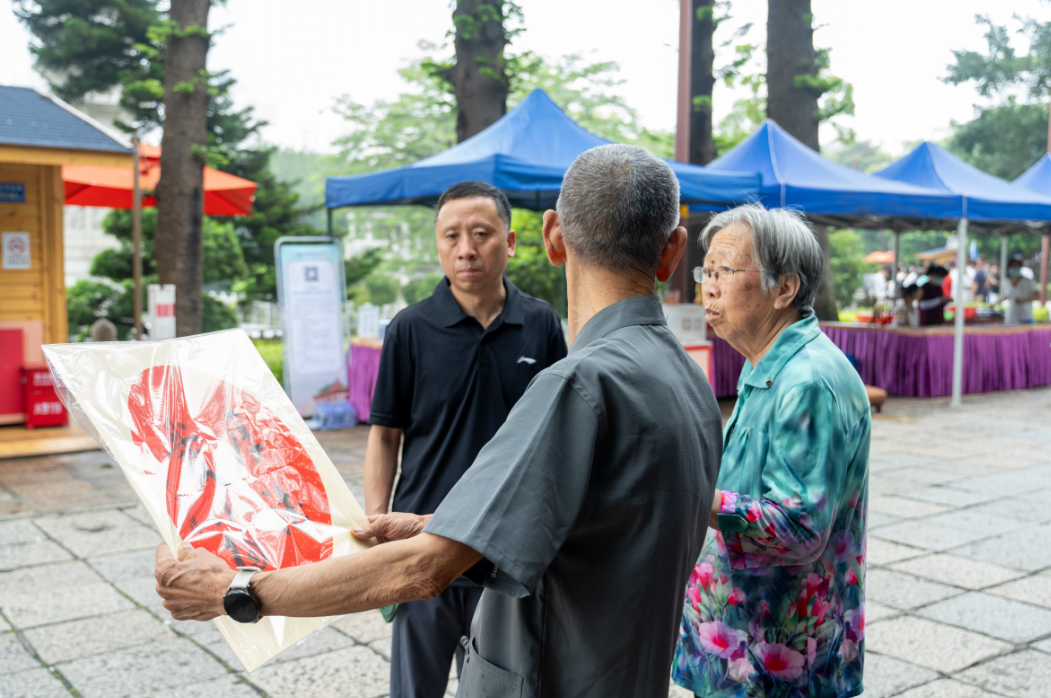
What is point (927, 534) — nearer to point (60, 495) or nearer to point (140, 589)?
point (140, 589)

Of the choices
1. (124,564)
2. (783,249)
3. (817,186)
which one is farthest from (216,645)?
(817,186)

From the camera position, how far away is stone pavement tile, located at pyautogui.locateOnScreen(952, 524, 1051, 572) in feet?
16.3

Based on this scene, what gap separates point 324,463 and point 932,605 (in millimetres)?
3758

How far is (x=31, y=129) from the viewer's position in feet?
27.0

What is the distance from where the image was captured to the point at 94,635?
383 cm

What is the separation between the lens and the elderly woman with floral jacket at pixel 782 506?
1.83 m

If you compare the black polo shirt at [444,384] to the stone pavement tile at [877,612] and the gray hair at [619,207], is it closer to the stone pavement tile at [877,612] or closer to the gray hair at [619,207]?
the gray hair at [619,207]

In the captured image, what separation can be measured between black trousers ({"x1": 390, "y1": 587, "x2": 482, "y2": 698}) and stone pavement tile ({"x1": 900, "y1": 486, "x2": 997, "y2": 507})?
16.6 ft

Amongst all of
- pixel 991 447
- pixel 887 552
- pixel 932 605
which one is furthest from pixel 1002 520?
pixel 991 447

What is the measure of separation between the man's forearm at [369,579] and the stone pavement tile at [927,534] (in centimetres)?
492

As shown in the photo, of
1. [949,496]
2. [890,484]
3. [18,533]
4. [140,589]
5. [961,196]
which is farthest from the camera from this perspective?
[961,196]

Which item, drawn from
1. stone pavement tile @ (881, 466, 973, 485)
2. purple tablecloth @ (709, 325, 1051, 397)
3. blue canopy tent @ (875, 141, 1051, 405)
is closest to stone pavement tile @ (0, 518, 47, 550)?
stone pavement tile @ (881, 466, 973, 485)

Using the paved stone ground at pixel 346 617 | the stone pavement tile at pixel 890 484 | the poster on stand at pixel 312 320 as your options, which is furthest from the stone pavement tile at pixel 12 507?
the stone pavement tile at pixel 890 484

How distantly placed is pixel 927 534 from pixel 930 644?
1932 mm
